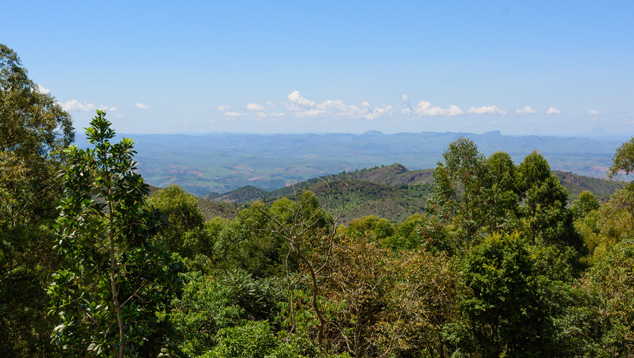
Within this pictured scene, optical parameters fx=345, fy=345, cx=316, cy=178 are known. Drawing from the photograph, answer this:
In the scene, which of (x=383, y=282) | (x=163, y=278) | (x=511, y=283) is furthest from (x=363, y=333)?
(x=163, y=278)

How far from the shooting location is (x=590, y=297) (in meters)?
14.1

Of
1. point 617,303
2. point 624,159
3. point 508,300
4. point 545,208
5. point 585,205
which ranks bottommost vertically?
point 585,205

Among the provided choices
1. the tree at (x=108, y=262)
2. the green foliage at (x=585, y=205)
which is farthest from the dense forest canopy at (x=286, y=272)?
the green foliage at (x=585, y=205)

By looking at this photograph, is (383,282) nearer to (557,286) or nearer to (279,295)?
(279,295)

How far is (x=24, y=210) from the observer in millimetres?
11109

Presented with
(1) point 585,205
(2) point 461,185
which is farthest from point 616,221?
(1) point 585,205

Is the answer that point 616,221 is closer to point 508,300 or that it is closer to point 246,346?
point 508,300

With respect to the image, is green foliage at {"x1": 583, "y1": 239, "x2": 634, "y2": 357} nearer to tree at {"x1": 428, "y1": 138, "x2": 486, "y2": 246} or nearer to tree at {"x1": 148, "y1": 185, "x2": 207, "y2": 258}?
tree at {"x1": 428, "y1": 138, "x2": 486, "y2": 246}

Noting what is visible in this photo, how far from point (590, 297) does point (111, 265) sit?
17180 millimetres

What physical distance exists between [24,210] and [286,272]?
8.90 m

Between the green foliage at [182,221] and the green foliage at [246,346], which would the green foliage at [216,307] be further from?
the green foliage at [182,221]

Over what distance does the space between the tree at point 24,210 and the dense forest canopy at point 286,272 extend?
48 mm

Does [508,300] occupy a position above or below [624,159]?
below

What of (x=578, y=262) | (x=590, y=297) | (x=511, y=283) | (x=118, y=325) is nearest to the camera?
(x=118, y=325)
